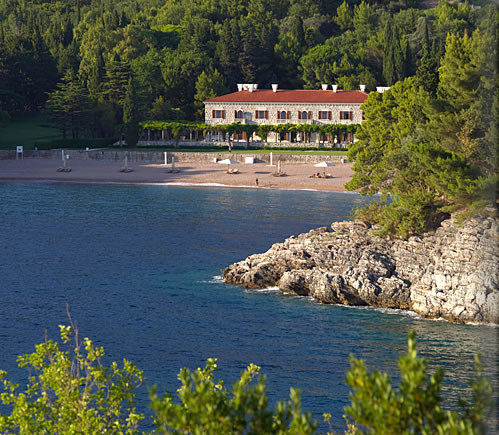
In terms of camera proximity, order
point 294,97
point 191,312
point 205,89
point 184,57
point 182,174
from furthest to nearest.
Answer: point 184,57 < point 205,89 < point 294,97 < point 182,174 < point 191,312

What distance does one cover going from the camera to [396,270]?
1469 inches

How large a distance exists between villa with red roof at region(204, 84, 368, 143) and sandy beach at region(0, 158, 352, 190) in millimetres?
16346

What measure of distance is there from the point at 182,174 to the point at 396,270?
52813 mm

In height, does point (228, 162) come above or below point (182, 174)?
above

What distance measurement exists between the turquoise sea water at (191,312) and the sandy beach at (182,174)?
19737 mm

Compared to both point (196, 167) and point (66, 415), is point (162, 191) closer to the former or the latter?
point (196, 167)

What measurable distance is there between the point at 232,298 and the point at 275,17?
Answer: 430ft

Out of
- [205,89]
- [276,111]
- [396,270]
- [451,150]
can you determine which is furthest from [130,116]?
[396,270]

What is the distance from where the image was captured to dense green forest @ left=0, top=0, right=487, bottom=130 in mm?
107812

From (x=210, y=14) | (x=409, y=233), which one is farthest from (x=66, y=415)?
(x=210, y=14)

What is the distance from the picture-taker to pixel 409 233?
3959cm

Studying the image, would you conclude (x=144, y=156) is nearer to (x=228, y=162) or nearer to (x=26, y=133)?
(x=228, y=162)

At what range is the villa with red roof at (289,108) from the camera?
10525 cm

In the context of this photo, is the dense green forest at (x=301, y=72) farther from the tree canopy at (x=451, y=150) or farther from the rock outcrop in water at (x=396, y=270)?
the rock outcrop in water at (x=396, y=270)
